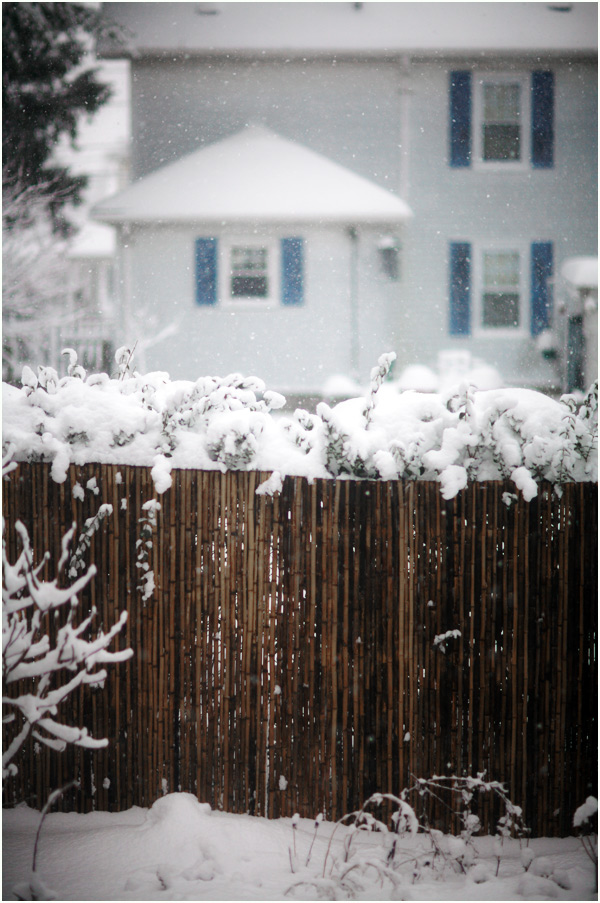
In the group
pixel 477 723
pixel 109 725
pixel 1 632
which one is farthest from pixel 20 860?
pixel 477 723

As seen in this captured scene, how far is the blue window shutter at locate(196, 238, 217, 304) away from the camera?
1126 centimetres

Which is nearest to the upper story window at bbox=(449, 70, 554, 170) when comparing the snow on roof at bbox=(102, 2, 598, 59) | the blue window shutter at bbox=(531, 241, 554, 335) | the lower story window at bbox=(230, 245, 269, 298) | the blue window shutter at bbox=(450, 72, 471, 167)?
the blue window shutter at bbox=(450, 72, 471, 167)

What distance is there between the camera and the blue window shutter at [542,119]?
1130 cm

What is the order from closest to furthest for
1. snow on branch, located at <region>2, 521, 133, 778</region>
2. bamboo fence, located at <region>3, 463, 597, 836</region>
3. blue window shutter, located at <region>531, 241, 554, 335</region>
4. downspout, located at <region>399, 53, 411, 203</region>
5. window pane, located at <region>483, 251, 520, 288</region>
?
snow on branch, located at <region>2, 521, 133, 778</region> < bamboo fence, located at <region>3, 463, 597, 836</region> < downspout, located at <region>399, 53, 411, 203</region> < blue window shutter, located at <region>531, 241, 554, 335</region> < window pane, located at <region>483, 251, 520, 288</region>

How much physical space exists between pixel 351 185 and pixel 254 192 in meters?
1.87

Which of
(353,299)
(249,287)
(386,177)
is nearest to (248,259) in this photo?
(249,287)

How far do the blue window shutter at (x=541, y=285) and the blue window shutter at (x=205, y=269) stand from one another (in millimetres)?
6359

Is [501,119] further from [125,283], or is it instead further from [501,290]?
[125,283]

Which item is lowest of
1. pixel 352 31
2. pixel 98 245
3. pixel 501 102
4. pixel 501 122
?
pixel 98 245

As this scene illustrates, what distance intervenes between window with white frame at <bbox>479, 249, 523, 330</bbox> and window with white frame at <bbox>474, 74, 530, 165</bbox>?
6.16 ft

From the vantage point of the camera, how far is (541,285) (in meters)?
11.6

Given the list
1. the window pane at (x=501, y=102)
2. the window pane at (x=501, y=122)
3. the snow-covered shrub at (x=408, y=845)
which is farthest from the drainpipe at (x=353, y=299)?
the snow-covered shrub at (x=408, y=845)

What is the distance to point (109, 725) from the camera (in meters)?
2.64

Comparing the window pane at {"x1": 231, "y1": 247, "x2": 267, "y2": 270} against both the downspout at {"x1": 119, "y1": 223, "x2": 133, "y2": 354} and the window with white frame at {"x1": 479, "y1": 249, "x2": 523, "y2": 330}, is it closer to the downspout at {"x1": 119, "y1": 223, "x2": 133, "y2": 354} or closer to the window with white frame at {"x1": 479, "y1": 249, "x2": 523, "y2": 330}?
the downspout at {"x1": 119, "y1": 223, "x2": 133, "y2": 354}
